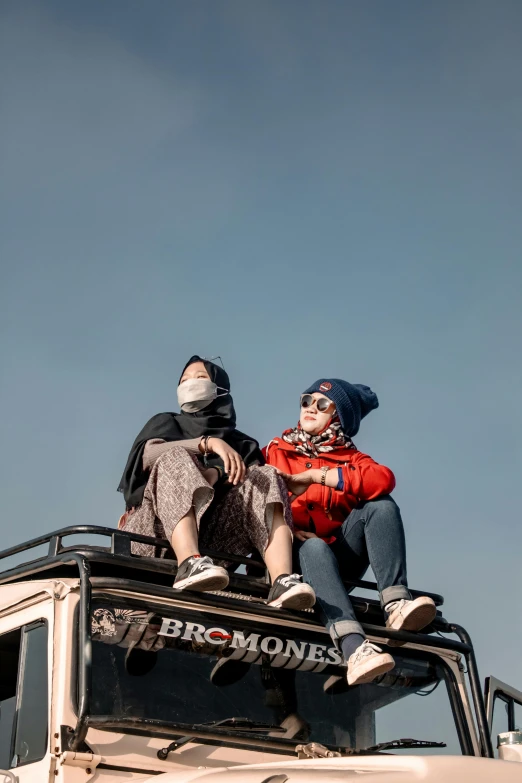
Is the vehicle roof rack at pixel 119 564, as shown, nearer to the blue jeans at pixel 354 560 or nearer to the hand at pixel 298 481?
the blue jeans at pixel 354 560

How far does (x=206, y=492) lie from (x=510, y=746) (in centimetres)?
189

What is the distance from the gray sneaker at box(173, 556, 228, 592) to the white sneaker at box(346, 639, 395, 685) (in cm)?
71

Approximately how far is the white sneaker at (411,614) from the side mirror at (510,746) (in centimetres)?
72

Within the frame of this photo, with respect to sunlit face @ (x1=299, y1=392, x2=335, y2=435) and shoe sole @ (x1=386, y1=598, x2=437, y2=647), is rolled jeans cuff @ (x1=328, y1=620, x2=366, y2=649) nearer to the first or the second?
shoe sole @ (x1=386, y1=598, x2=437, y2=647)

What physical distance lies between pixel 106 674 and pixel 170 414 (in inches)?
75.9

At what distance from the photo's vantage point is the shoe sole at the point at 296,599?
5.03m

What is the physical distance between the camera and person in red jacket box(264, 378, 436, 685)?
17.0 feet

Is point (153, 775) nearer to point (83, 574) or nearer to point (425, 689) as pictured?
point (83, 574)

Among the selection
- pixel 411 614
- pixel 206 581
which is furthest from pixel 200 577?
pixel 411 614

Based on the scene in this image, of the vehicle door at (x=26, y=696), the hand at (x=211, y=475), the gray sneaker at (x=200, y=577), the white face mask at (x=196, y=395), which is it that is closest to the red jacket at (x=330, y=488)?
the white face mask at (x=196, y=395)

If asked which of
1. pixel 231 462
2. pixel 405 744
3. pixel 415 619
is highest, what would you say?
pixel 231 462

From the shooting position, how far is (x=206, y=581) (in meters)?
4.82

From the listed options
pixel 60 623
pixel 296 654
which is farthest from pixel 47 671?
pixel 296 654

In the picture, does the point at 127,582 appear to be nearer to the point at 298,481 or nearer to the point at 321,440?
the point at 298,481
